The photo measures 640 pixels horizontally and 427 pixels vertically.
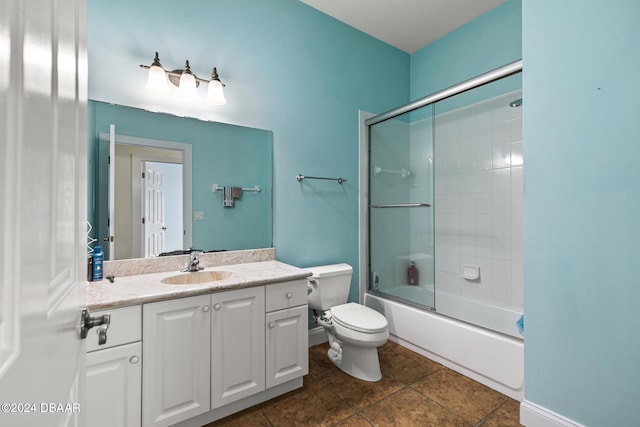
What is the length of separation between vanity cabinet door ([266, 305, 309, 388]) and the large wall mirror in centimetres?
63

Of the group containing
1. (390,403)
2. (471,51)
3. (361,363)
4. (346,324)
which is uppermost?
(471,51)

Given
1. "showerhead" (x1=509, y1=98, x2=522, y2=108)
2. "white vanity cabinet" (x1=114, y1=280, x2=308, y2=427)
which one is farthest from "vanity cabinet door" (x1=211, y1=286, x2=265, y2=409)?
"showerhead" (x1=509, y1=98, x2=522, y2=108)

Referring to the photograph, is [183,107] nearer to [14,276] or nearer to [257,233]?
[257,233]

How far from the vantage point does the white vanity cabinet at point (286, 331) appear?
1.69 m

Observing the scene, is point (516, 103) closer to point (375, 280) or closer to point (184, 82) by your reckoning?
point (375, 280)

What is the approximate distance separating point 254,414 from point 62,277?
1514mm

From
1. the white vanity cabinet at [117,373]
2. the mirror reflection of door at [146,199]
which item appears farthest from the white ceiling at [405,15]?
the white vanity cabinet at [117,373]

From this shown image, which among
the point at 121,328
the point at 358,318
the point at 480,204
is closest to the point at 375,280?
the point at 358,318

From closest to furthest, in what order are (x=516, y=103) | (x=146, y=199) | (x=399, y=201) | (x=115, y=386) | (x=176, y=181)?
(x=115, y=386), (x=146, y=199), (x=176, y=181), (x=516, y=103), (x=399, y=201)

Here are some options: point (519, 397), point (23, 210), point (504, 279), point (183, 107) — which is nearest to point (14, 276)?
point (23, 210)

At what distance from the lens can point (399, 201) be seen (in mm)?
2729

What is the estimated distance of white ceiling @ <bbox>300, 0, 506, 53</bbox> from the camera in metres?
2.39

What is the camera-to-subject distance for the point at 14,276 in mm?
330

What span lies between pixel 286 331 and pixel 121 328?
84 cm
